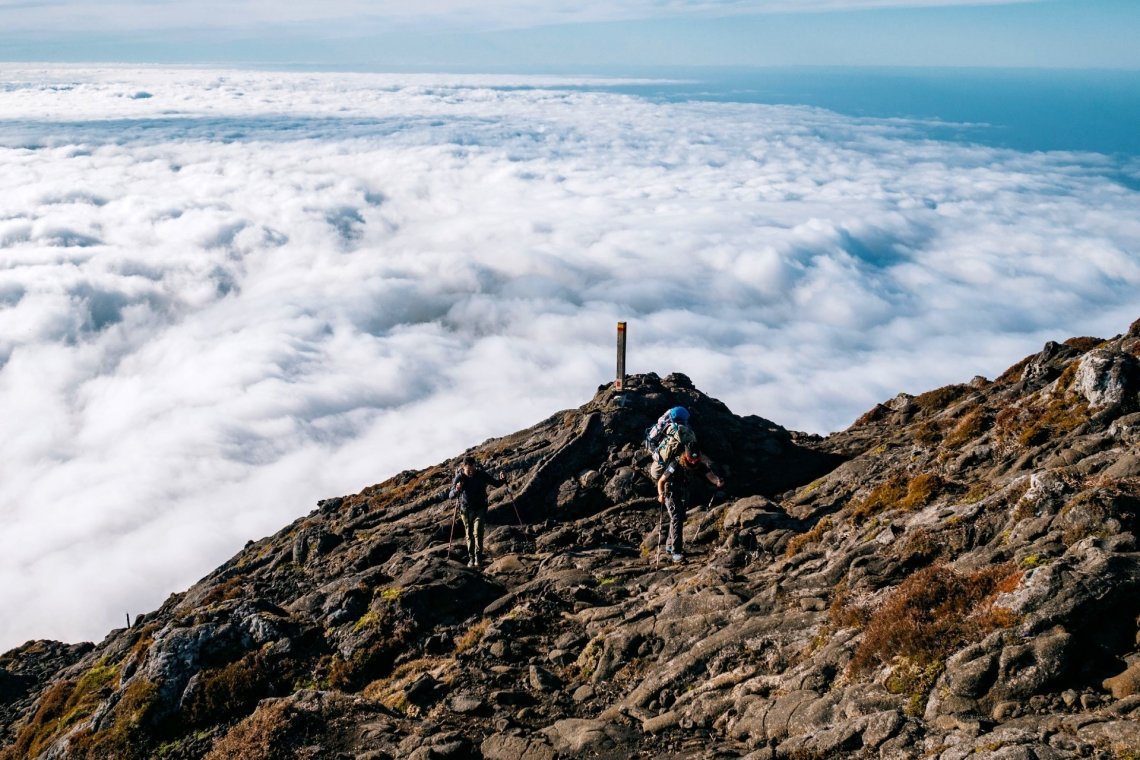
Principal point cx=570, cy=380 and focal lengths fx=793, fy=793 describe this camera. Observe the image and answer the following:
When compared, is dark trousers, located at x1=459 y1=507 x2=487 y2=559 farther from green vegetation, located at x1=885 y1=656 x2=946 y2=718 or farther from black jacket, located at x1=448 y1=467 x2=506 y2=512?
green vegetation, located at x1=885 y1=656 x2=946 y2=718

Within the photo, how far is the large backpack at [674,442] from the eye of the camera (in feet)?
62.2

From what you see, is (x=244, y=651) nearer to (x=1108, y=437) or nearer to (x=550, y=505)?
(x=550, y=505)

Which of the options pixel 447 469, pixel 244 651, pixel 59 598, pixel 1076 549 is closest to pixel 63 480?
pixel 59 598

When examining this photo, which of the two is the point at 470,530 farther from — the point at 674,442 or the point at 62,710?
the point at 62,710

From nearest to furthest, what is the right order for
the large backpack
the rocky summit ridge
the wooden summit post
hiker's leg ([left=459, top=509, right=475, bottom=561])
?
the rocky summit ridge, the large backpack, hiker's leg ([left=459, top=509, right=475, bottom=561]), the wooden summit post

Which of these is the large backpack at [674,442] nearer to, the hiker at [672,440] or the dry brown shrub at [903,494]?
the hiker at [672,440]

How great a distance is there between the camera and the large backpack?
19.0 metres

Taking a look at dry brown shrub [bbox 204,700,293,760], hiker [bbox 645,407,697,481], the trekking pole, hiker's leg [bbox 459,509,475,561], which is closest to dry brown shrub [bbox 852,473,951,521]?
hiker [bbox 645,407,697,481]

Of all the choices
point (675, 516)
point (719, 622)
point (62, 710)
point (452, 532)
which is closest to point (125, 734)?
point (62, 710)

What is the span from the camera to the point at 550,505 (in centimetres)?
2494

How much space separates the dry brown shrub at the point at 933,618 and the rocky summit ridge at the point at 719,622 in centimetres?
4

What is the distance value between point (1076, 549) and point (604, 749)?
675 centimetres

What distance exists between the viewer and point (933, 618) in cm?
1012

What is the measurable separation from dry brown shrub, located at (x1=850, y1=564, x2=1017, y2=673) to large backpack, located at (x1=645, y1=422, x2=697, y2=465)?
810 centimetres
